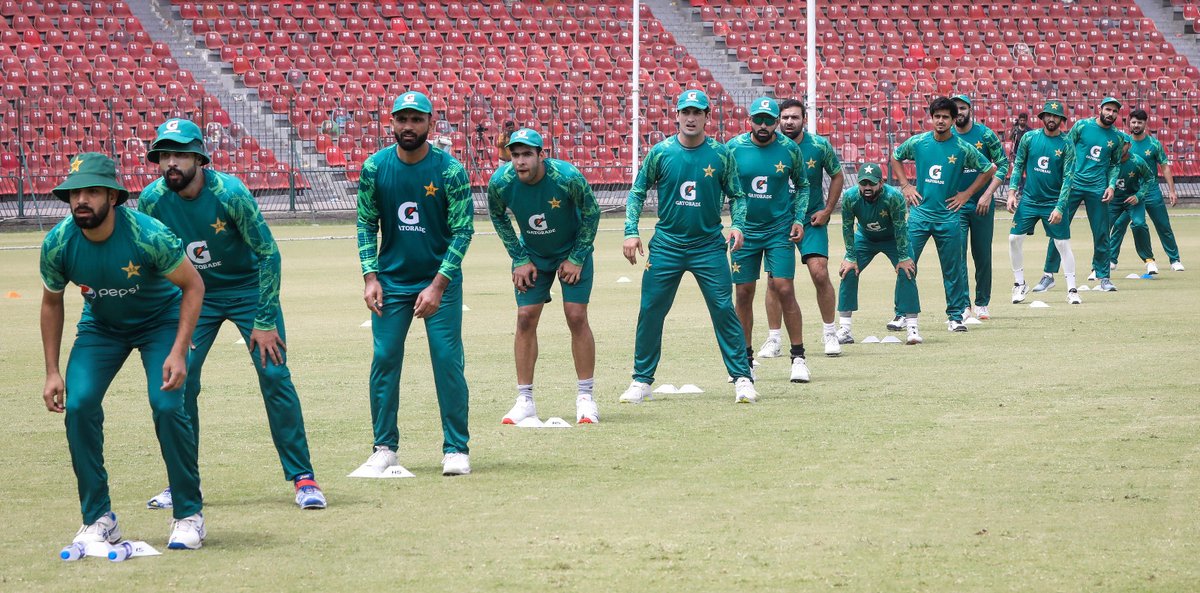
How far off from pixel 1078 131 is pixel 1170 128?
2268 centimetres

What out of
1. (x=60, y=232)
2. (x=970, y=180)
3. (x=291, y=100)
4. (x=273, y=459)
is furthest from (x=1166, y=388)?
(x=291, y=100)

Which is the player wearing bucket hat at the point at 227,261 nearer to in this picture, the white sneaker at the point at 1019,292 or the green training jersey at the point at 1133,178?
the white sneaker at the point at 1019,292

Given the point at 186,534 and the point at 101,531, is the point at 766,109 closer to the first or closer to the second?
the point at 186,534

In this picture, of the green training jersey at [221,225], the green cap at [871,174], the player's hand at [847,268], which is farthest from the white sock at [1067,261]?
the green training jersey at [221,225]

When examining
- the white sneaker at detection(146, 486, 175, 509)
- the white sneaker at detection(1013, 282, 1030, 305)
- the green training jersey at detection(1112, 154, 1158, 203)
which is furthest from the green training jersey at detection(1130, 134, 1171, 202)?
the white sneaker at detection(146, 486, 175, 509)

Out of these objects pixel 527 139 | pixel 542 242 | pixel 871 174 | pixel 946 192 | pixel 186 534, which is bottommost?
pixel 186 534

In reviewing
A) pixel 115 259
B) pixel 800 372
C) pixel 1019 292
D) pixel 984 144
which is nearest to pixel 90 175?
pixel 115 259

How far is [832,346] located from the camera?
12.9 meters

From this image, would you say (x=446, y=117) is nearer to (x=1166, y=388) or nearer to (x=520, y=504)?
(x=1166, y=388)

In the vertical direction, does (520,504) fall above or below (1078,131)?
below

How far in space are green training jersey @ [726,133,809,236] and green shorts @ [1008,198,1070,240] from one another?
629 centimetres

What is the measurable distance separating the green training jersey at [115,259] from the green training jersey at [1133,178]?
1586cm

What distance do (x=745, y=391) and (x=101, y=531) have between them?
16.4ft

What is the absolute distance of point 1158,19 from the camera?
1855 inches
